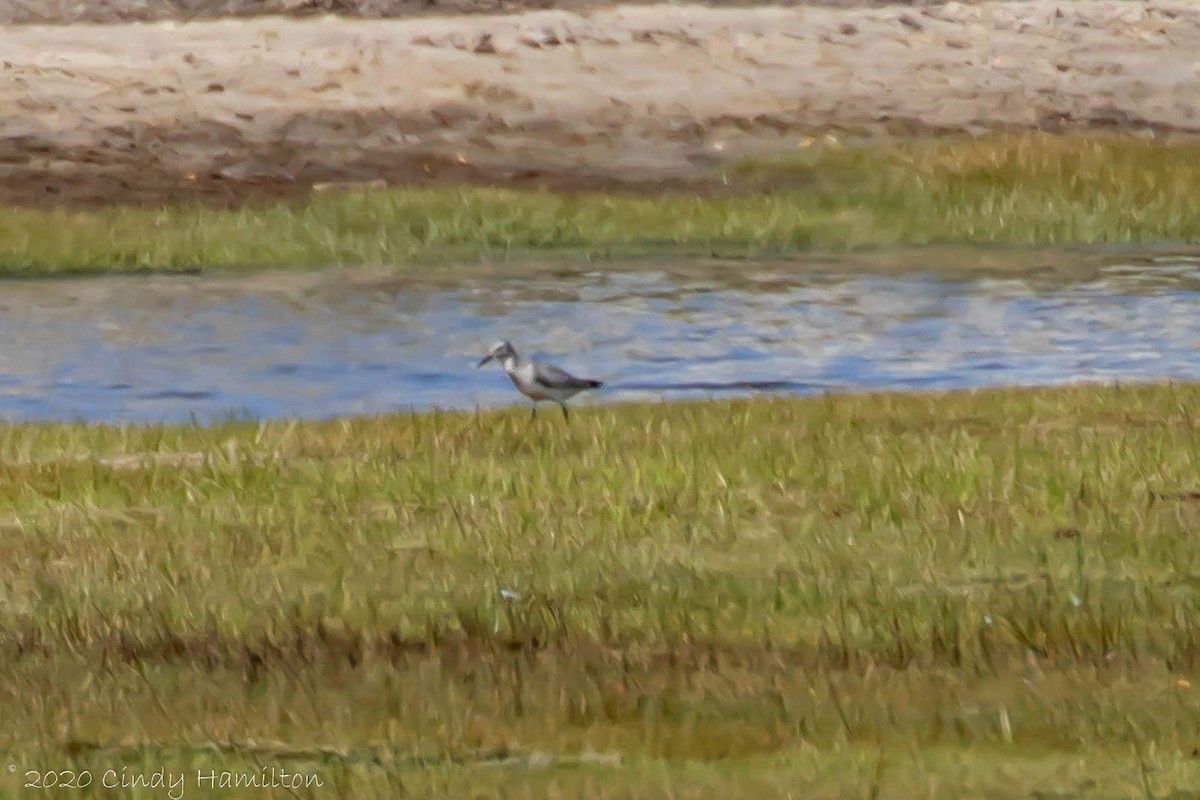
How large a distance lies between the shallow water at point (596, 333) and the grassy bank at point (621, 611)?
3.01 metres

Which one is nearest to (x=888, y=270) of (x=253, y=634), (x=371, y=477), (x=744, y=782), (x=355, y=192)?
(x=355, y=192)

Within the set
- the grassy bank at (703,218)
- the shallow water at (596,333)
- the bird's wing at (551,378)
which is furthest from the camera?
the grassy bank at (703,218)

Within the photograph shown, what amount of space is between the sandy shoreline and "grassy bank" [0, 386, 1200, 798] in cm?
1133

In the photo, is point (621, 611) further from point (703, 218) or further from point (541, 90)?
point (541, 90)

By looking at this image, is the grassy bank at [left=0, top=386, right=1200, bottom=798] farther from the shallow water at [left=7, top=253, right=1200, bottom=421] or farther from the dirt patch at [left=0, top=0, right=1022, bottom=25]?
the dirt patch at [left=0, top=0, right=1022, bottom=25]

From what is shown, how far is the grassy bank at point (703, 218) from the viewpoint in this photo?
19.8m

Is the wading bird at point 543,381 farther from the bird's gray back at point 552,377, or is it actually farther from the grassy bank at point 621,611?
the grassy bank at point 621,611

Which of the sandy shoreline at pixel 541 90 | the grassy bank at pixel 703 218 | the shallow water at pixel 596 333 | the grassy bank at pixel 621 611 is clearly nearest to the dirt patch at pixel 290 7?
the sandy shoreline at pixel 541 90

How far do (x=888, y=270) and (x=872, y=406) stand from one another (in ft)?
22.7

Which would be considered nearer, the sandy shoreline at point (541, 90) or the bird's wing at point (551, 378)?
the bird's wing at point (551, 378)

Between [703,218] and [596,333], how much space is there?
459cm

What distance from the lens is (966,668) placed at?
7523 mm

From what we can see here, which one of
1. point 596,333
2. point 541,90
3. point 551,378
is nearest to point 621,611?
point 551,378

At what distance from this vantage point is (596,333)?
1655 centimetres
